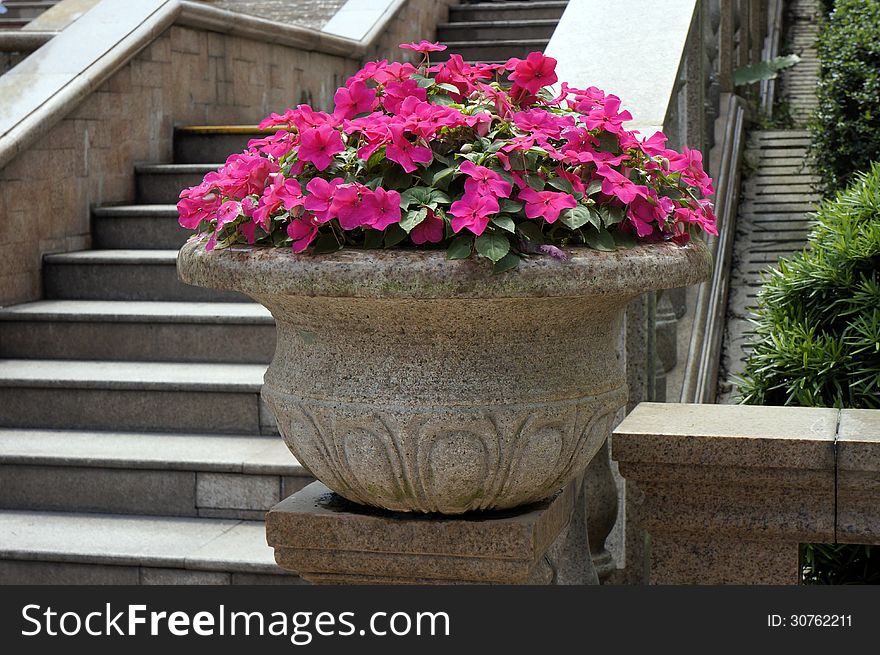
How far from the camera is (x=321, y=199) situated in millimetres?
1934

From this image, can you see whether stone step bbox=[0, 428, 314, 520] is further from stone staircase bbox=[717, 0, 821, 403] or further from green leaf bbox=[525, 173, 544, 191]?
stone staircase bbox=[717, 0, 821, 403]

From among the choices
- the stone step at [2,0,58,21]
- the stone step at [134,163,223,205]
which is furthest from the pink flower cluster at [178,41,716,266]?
the stone step at [2,0,58,21]

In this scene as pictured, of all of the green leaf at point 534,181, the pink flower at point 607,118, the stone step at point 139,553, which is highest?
the pink flower at point 607,118

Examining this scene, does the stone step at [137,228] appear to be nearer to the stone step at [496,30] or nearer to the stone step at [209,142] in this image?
the stone step at [209,142]

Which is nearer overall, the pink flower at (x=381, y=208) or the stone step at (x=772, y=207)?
the pink flower at (x=381, y=208)

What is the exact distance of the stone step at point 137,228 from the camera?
5465 mm

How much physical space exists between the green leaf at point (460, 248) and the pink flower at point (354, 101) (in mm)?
383

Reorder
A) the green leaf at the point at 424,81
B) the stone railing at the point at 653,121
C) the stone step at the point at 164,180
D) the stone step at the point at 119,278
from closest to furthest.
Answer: the green leaf at the point at 424,81
the stone railing at the point at 653,121
the stone step at the point at 119,278
the stone step at the point at 164,180

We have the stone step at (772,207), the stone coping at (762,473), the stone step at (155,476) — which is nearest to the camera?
the stone coping at (762,473)

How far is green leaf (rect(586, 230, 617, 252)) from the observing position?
1.98m

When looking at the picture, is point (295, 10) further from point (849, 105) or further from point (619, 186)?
point (619, 186)

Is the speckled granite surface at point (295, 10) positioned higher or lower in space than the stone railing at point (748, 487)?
higher

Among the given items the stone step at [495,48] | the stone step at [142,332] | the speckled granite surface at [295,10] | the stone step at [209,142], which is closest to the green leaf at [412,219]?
the stone step at [142,332]

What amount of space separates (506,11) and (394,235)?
25.4 feet
